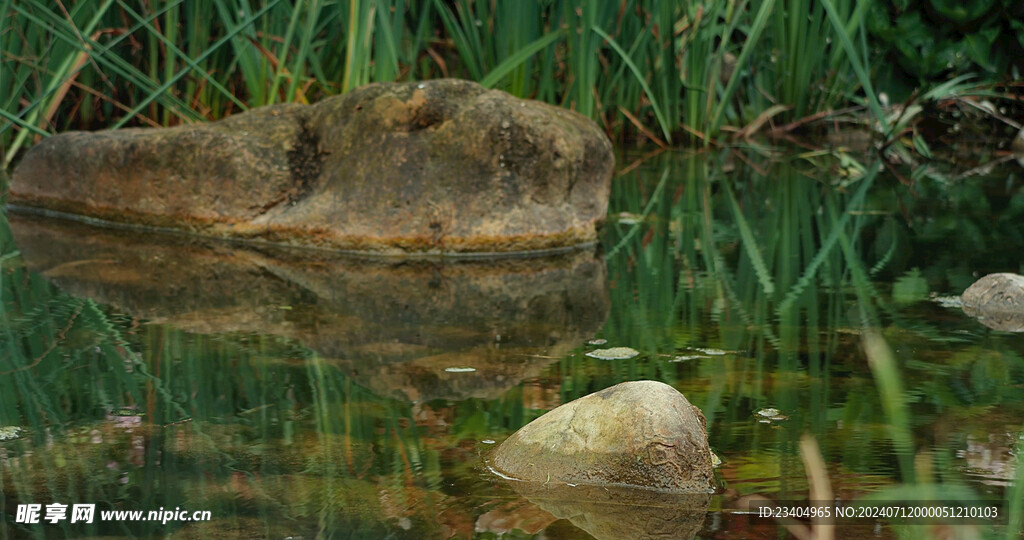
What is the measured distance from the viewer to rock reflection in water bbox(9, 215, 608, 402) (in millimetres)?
2629

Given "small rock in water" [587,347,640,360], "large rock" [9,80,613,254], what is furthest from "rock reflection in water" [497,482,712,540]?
"large rock" [9,80,613,254]

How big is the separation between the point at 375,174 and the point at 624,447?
2.42 metres

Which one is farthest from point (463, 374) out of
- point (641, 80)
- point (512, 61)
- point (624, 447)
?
point (641, 80)

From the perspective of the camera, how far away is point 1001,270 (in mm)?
3637

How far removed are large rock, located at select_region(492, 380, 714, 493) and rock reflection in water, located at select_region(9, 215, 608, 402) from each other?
45cm

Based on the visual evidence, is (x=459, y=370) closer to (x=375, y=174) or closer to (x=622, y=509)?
(x=622, y=509)

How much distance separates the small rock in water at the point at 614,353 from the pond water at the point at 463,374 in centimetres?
2

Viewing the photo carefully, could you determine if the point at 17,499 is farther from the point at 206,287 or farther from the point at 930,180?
the point at 930,180

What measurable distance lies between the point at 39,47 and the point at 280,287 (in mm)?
3464

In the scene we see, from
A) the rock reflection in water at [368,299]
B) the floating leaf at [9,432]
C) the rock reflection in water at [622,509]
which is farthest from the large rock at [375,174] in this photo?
the rock reflection in water at [622,509]

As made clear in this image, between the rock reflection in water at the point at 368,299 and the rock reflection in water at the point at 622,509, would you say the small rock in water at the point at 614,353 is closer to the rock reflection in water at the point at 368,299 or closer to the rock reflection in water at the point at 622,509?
the rock reflection in water at the point at 368,299

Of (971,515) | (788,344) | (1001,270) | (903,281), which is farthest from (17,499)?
(1001,270)

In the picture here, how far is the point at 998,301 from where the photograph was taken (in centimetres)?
310

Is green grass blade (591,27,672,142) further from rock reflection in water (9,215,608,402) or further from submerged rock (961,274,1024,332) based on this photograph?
Answer: submerged rock (961,274,1024,332)
